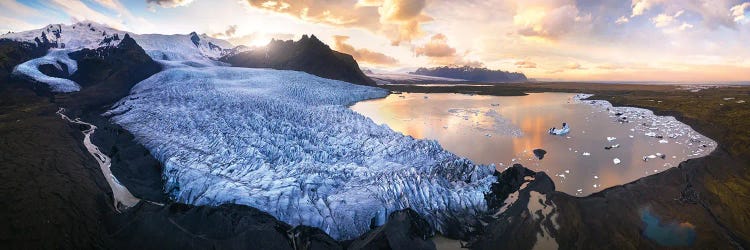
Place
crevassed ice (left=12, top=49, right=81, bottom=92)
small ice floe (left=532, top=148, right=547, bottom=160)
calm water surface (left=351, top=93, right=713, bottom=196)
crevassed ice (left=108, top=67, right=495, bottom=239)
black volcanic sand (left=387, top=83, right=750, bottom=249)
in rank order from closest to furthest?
black volcanic sand (left=387, top=83, right=750, bottom=249) → crevassed ice (left=108, top=67, right=495, bottom=239) → calm water surface (left=351, top=93, right=713, bottom=196) → small ice floe (left=532, top=148, right=547, bottom=160) → crevassed ice (left=12, top=49, right=81, bottom=92)

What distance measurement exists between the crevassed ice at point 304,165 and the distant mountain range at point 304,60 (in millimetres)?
60022

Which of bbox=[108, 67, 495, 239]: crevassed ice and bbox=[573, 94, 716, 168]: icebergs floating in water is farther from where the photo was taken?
bbox=[573, 94, 716, 168]: icebergs floating in water

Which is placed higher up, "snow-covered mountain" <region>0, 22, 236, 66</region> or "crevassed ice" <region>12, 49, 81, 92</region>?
"snow-covered mountain" <region>0, 22, 236, 66</region>

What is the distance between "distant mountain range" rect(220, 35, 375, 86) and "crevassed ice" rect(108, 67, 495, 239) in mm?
A: 60022

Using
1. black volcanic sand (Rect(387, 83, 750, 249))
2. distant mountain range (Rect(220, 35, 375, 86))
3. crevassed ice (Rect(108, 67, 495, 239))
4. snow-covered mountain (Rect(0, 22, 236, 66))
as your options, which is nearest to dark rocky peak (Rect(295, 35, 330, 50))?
distant mountain range (Rect(220, 35, 375, 86))

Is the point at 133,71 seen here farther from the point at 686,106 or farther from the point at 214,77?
the point at 686,106

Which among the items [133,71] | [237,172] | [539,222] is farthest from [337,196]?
[133,71]

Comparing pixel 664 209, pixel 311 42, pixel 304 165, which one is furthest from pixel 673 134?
pixel 311 42

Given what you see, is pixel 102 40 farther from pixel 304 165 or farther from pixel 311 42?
pixel 304 165

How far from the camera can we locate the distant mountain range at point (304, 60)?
82.0 meters

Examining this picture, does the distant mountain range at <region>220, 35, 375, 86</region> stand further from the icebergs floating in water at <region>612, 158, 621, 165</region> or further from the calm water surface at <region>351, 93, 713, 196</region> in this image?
the icebergs floating in water at <region>612, 158, 621, 165</region>

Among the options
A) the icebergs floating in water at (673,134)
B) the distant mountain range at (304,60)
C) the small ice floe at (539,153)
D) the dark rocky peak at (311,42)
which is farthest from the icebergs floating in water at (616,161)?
the dark rocky peak at (311,42)

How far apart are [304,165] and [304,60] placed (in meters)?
75.0

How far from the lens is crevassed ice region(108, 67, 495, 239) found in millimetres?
9664
